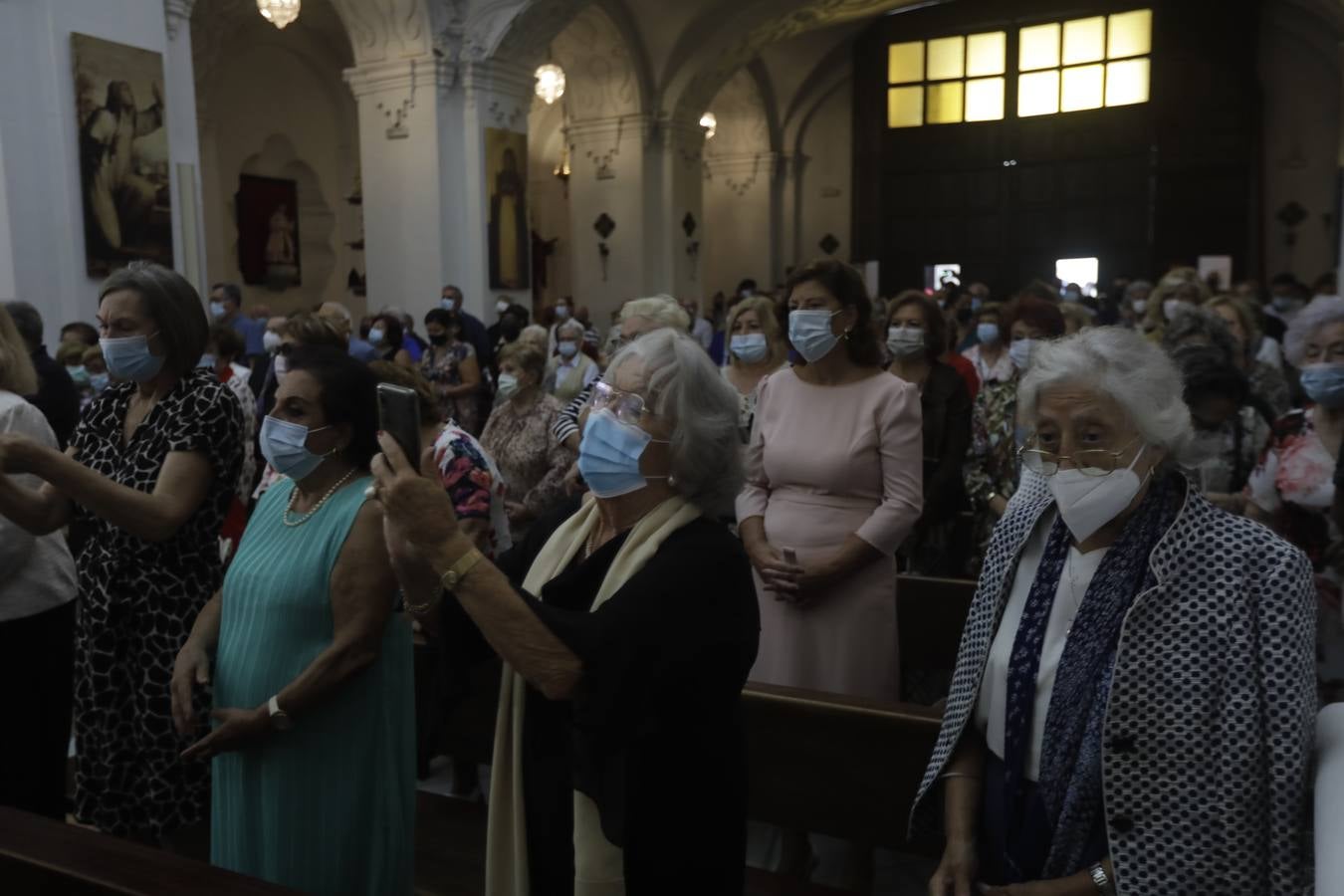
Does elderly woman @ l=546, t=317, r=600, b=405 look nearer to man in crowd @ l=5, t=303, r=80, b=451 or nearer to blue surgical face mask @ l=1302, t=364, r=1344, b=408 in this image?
man in crowd @ l=5, t=303, r=80, b=451

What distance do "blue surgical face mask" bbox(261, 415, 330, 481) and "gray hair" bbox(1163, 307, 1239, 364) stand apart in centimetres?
318

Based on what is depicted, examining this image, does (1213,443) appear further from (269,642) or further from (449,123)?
(449,123)

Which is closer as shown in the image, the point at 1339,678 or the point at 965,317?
the point at 1339,678

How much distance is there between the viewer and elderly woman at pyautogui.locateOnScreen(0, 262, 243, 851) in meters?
2.61

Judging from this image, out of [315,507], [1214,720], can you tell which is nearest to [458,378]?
[315,507]

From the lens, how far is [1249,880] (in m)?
1.79

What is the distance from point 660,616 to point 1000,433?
127 inches

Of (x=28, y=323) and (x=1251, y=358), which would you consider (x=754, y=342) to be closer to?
(x=1251, y=358)

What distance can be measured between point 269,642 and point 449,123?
38.3ft

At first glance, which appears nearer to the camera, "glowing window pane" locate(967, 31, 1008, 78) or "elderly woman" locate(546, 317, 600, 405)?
"elderly woman" locate(546, 317, 600, 405)

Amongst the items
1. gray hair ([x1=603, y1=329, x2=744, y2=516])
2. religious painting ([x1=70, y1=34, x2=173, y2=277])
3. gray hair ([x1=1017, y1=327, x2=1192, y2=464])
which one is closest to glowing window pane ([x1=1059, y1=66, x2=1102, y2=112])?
religious painting ([x1=70, y1=34, x2=173, y2=277])

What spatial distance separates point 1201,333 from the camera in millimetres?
4266

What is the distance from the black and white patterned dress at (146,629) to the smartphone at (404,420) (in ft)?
3.11

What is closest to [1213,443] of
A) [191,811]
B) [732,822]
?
[732,822]
